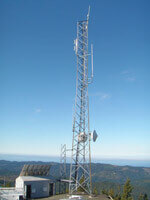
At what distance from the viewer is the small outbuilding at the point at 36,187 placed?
23.9 metres

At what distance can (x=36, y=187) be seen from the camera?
24.6m

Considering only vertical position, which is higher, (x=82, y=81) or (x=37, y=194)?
(x=82, y=81)

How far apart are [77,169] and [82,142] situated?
3146mm

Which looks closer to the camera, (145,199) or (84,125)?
(84,125)

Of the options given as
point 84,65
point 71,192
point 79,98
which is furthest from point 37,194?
point 84,65

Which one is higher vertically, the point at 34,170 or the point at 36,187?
the point at 34,170

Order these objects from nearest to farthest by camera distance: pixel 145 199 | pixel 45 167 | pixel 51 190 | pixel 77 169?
pixel 77 169 → pixel 51 190 → pixel 45 167 → pixel 145 199

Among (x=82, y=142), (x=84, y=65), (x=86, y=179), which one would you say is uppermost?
(x=84, y=65)

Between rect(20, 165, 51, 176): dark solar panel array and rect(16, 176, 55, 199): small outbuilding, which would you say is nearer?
rect(16, 176, 55, 199): small outbuilding

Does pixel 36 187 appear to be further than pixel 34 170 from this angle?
No

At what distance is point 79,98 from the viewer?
84.0 ft

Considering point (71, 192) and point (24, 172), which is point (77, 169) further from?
point (24, 172)

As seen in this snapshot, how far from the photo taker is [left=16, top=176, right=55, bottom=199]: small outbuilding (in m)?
23.9

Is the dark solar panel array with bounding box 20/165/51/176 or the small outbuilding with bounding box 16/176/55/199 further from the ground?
the dark solar panel array with bounding box 20/165/51/176
